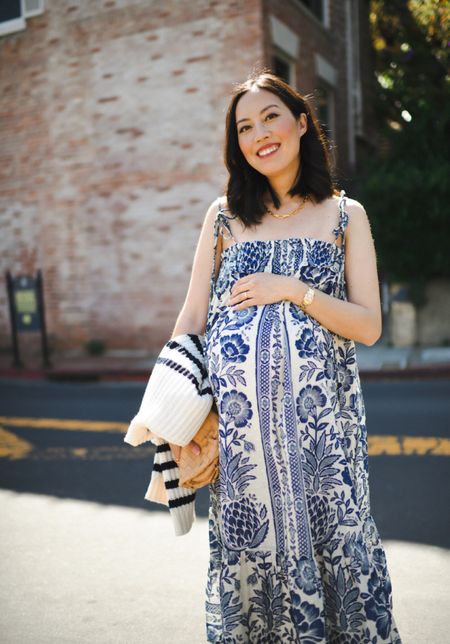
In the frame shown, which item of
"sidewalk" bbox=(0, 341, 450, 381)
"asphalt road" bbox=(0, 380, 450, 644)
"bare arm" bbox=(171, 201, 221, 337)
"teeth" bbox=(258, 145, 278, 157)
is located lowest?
"sidewalk" bbox=(0, 341, 450, 381)

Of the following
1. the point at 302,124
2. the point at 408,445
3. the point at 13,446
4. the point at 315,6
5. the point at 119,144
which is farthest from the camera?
the point at 315,6

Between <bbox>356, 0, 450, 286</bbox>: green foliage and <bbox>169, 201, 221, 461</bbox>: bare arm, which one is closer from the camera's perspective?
<bbox>169, 201, 221, 461</bbox>: bare arm

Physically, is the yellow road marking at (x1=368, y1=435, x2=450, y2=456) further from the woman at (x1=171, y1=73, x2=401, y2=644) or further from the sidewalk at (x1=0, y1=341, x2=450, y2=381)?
the sidewalk at (x1=0, y1=341, x2=450, y2=381)

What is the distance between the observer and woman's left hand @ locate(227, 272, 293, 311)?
2008 millimetres

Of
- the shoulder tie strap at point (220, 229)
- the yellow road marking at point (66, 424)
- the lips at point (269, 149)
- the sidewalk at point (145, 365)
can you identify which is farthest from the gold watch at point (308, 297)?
the sidewalk at point (145, 365)

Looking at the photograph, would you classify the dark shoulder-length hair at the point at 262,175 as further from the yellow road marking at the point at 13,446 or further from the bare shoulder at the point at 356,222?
the yellow road marking at the point at 13,446

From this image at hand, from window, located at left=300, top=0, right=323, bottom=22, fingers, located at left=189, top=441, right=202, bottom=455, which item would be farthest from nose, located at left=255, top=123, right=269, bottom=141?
window, located at left=300, top=0, right=323, bottom=22

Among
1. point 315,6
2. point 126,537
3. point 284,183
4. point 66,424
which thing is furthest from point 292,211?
point 315,6

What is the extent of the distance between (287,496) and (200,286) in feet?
2.52

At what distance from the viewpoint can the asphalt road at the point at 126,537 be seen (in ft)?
9.25

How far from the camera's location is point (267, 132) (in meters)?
2.10

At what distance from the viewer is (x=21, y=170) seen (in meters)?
13.2

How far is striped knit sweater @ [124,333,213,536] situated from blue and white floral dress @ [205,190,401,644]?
0.07 metres

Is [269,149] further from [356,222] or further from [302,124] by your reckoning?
[356,222]
